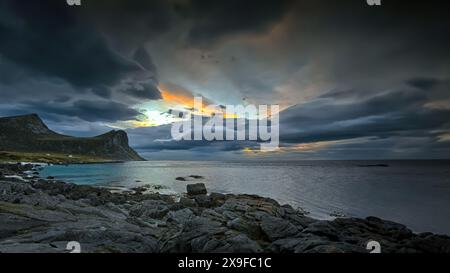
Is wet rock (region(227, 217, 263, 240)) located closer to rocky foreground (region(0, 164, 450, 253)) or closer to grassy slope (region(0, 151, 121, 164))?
rocky foreground (region(0, 164, 450, 253))

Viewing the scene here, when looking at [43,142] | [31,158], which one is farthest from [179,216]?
[43,142]

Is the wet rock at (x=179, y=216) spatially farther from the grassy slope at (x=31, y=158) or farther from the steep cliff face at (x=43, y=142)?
the steep cliff face at (x=43, y=142)

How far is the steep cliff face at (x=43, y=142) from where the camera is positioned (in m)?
117

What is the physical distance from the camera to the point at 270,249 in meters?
5.12

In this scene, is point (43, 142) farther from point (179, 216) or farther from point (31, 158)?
point (179, 216)

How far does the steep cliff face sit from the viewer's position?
383ft

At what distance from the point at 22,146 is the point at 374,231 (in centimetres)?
15057

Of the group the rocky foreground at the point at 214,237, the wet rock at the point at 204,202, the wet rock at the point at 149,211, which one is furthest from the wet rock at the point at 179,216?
the wet rock at the point at 204,202

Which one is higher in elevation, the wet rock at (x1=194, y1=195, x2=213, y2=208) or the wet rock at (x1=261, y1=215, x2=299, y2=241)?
the wet rock at (x1=261, y1=215, x2=299, y2=241)

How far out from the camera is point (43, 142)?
416 feet

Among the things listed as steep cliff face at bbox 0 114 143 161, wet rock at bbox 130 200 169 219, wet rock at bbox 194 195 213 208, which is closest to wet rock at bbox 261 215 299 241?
wet rock at bbox 130 200 169 219

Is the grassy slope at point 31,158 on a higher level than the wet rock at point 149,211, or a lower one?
lower
